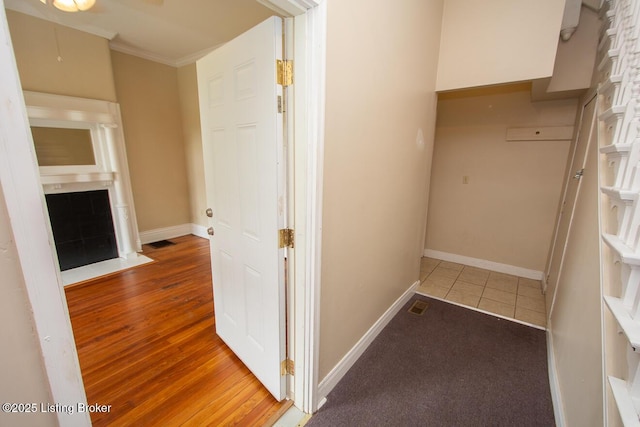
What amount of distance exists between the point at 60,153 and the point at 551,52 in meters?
4.71

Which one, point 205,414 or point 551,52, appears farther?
point 551,52

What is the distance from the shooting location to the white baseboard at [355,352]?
1.58 metres

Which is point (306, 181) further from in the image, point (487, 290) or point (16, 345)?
point (487, 290)

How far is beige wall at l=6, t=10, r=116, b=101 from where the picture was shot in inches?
98.3

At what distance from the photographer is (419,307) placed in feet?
8.43

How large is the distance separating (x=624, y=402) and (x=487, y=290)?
7.59 feet

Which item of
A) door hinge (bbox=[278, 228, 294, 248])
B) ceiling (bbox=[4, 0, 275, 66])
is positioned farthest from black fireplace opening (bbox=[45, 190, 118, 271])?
door hinge (bbox=[278, 228, 294, 248])

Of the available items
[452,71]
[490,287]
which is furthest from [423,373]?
[452,71]

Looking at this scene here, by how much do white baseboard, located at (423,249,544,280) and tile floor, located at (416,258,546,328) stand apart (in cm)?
7

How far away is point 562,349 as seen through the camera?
64.0 inches

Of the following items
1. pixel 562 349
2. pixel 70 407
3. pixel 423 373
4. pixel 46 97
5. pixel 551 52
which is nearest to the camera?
pixel 70 407

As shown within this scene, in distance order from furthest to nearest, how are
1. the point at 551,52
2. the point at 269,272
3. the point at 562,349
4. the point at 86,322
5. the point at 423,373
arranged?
the point at 86,322 → the point at 551,52 → the point at 423,373 → the point at 562,349 → the point at 269,272

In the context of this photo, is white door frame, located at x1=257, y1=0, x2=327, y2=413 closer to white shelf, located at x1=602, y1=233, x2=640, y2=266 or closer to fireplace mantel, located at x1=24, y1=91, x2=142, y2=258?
white shelf, located at x1=602, y1=233, x2=640, y2=266

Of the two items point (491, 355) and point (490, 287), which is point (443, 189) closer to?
point (490, 287)
